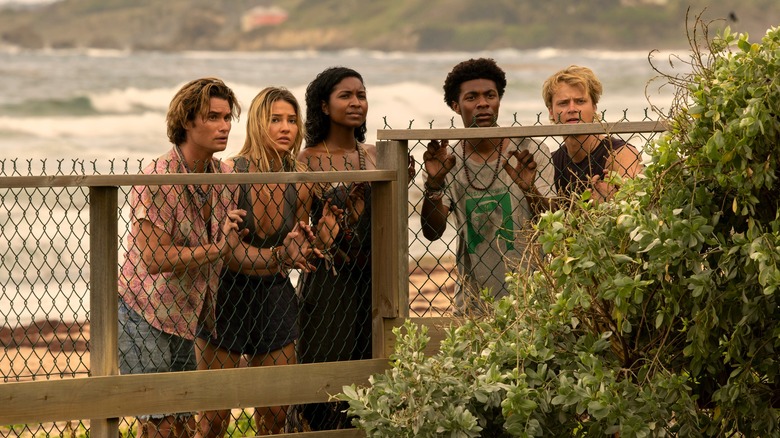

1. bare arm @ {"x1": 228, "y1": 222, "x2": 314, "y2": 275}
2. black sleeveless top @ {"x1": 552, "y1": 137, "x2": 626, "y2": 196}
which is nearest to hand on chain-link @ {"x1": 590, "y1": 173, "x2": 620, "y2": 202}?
black sleeveless top @ {"x1": 552, "y1": 137, "x2": 626, "y2": 196}

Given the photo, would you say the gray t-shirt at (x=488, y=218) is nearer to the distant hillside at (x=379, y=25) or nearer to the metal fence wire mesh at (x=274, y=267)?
the metal fence wire mesh at (x=274, y=267)

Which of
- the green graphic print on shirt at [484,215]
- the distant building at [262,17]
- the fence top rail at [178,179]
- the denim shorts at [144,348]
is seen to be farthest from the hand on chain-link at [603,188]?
the distant building at [262,17]

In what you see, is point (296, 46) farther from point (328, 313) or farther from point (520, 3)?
point (328, 313)

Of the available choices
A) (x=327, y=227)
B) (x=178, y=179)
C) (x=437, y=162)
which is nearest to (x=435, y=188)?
(x=437, y=162)

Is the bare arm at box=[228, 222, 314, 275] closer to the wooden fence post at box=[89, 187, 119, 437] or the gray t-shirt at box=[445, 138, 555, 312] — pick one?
the wooden fence post at box=[89, 187, 119, 437]

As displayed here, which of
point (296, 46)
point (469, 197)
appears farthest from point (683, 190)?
point (296, 46)

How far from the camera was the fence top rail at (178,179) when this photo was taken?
16.7 feet

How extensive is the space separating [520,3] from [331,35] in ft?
31.2

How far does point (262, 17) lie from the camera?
6400 centimetres

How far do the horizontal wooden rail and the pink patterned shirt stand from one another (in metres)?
0.31

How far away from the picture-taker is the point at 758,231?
4402mm

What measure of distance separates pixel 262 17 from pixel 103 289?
5988cm

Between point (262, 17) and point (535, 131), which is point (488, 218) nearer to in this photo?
point (535, 131)

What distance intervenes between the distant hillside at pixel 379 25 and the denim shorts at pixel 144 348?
5358 cm
